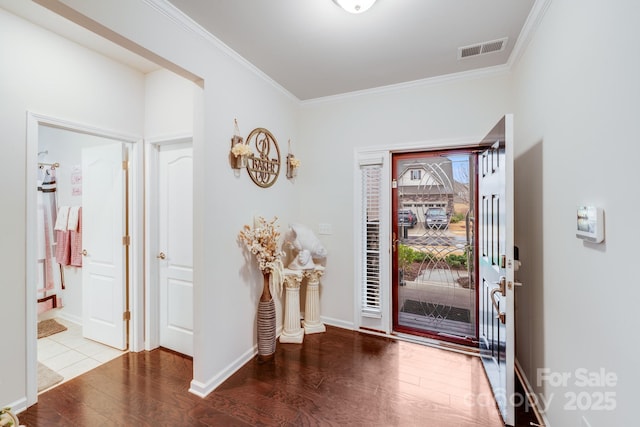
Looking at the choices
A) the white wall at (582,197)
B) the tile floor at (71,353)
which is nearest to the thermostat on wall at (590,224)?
the white wall at (582,197)

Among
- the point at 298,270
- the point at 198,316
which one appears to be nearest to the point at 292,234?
the point at 298,270

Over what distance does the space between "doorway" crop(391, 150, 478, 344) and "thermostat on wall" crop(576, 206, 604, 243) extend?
154 centimetres

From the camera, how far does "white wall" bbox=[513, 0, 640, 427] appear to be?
3.11 ft

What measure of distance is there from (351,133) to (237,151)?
144 centimetres

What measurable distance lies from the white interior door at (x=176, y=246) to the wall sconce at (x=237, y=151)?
21.4 inches

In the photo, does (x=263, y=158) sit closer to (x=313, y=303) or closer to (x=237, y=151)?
(x=237, y=151)

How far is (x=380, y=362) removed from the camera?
247cm

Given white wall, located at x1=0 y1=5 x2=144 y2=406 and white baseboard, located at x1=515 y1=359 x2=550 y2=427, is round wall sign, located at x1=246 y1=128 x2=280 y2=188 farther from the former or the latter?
white baseboard, located at x1=515 y1=359 x2=550 y2=427

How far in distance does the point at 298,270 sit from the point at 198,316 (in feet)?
3.79

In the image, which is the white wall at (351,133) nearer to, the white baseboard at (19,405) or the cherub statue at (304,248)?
the cherub statue at (304,248)

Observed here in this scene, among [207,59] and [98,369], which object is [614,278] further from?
[98,369]

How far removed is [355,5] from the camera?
5.50ft

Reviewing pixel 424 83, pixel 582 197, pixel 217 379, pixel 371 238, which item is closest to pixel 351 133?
pixel 424 83

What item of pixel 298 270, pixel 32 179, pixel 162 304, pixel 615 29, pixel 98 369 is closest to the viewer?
pixel 615 29
